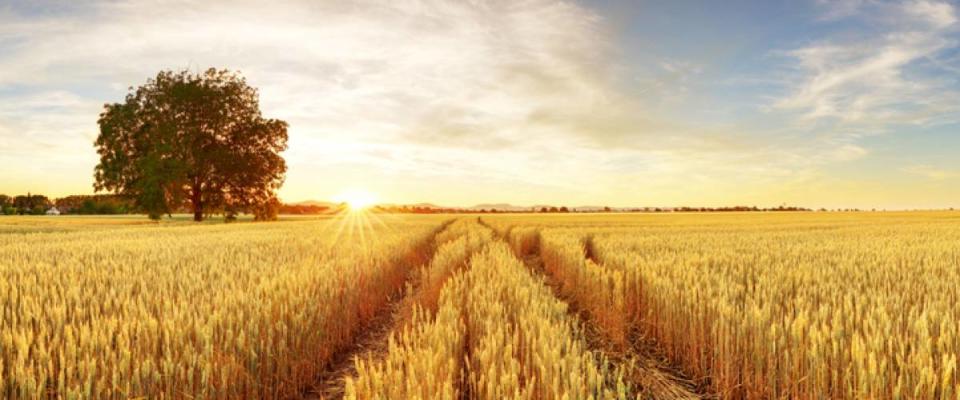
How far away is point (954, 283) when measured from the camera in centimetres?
620

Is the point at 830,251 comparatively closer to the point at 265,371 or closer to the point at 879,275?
the point at 879,275

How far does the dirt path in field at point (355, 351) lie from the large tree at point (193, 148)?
3455 centimetres

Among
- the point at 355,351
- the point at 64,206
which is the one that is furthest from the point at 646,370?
the point at 64,206

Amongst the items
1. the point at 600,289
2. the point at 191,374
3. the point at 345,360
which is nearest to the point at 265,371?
the point at 191,374

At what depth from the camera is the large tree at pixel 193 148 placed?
3847cm

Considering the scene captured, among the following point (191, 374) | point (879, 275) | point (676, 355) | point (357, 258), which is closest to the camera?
point (191, 374)

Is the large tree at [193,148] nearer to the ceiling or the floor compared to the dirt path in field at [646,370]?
nearer to the ceiling

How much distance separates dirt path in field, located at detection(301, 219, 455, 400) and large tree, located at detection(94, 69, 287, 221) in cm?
3455

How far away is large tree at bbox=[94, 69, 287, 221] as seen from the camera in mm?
38469

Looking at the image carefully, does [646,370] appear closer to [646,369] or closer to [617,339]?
[646,369]

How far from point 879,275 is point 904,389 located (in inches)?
173

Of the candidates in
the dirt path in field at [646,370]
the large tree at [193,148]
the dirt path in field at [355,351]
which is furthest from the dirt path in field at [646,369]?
the large tree at [193,148]

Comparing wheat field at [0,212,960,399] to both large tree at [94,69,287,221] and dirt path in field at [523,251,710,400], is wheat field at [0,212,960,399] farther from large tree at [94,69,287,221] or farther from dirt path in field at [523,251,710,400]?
large tree at [94,69,287,221]

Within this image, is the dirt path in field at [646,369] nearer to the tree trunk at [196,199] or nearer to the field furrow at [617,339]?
the field furrow at [617,339]
